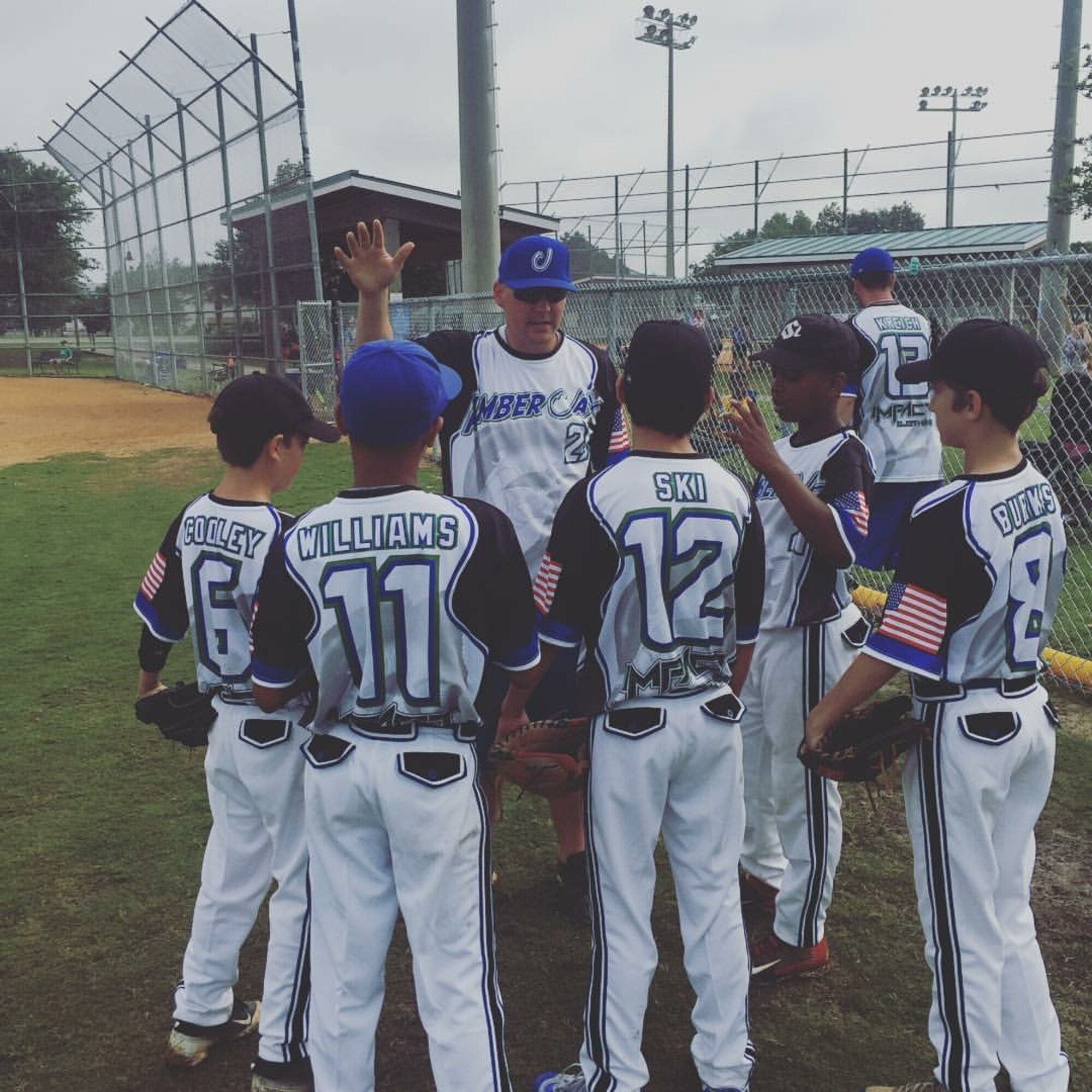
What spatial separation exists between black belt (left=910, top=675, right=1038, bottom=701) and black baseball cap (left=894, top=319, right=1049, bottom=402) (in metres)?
0.65

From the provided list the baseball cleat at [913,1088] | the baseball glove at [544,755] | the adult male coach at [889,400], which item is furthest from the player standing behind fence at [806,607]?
the adult male coach at [889,400]

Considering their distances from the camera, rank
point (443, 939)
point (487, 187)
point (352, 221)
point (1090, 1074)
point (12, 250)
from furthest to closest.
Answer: point (12, 250), point (352, 221), point (487, 187), point (1090, 1074), point (443, 939)

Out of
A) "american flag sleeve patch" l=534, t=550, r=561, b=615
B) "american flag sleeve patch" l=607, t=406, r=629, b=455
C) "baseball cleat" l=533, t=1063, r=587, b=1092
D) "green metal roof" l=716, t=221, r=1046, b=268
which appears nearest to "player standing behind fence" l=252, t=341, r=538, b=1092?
"american flag sleeve patch" l=534, t=550, r=561, b=615

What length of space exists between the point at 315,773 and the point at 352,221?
22452 mm

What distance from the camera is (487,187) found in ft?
36.0

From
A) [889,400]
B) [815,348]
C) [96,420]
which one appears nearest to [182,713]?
[815,348]

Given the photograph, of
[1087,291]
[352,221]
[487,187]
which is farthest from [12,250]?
[1087,291]

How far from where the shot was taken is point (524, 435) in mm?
3451

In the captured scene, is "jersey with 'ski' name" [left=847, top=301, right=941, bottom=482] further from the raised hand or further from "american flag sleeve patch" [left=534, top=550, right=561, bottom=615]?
"american flag sleeve patch" [left=534, top=550, right=561, bottom=615]

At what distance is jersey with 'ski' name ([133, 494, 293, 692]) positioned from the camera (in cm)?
263

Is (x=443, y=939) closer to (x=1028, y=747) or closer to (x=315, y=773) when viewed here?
(x=315, y=773)

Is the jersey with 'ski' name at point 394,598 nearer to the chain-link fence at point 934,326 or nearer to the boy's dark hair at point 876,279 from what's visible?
the chain-link fence at point 934,326

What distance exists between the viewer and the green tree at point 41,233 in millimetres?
31969

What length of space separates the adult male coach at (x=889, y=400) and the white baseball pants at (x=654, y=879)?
3.41 m
